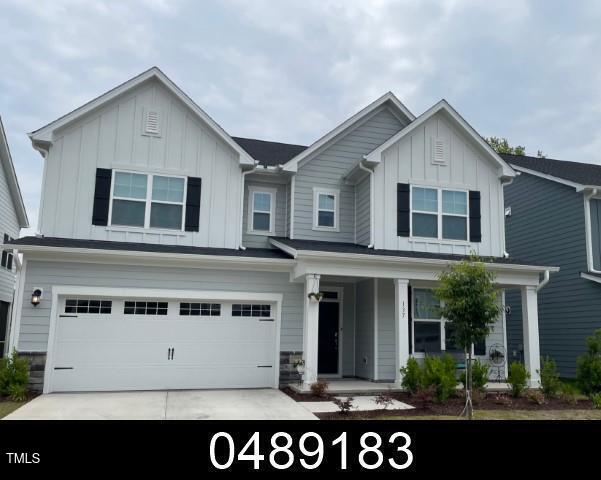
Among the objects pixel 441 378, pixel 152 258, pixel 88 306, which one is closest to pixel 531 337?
pixel 441 378

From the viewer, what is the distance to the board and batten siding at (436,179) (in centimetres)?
1309

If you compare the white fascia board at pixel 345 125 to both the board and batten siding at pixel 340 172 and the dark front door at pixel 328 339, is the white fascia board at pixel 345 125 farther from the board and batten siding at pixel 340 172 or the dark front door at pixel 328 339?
the dark front door at pixel 328 339

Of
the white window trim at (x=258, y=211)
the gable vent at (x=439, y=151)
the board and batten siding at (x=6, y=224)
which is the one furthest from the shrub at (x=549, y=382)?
the board and batten siding at (x=6, y=224)

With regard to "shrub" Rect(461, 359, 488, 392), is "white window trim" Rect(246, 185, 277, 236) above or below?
above

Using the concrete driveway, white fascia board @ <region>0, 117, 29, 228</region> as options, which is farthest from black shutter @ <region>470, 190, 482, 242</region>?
white fascia board @ <region>0, 117, 29, 228</region>

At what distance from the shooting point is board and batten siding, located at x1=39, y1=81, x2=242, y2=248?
11484 millimetres

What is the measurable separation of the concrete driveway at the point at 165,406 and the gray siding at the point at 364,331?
2.92 metres

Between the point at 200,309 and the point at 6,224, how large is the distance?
36.8 ft

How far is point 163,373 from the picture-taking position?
11.0 m

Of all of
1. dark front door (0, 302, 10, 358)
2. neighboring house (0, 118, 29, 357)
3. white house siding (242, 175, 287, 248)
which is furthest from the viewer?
dark front door (0, 302, 10, 358)

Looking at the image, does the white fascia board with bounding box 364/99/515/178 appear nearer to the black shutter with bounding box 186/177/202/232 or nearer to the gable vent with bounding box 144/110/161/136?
the black shutter with bounding box 186/177/202/232
